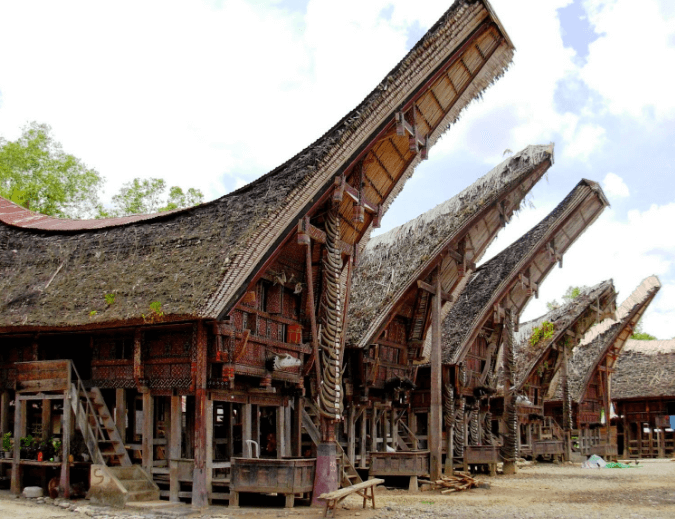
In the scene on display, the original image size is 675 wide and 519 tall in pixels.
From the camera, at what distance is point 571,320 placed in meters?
30.8

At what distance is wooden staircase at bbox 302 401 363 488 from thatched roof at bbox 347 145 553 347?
291 centimetres

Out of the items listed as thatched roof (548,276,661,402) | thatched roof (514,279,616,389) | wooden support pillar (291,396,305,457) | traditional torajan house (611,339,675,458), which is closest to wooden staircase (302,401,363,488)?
wooden support pillar (291,396,305,457)

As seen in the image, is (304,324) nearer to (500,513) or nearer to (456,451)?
(500,513)

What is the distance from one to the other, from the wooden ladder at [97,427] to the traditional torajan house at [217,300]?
0.10 ft

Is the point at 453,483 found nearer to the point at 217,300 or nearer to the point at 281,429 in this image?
the point at 281,429

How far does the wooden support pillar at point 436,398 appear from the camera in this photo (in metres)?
19.4

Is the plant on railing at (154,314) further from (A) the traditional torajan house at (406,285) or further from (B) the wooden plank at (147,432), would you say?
(A) the traditional torajan house at (406,285)

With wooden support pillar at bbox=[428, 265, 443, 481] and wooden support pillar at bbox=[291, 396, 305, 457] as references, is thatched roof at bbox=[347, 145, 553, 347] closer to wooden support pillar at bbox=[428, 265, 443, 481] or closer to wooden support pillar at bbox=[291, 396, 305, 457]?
wooden support pillar at bbox=[428, 265, 443, 481]

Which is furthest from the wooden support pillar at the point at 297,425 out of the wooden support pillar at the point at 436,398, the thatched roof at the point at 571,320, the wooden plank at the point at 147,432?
the thatched roof at the point at 571,320

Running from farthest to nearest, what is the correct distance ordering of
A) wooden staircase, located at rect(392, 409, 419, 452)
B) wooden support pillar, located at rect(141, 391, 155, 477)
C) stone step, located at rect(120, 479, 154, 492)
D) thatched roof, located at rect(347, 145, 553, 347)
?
wooden staircase, located at rect(392, 409, 419, 452) < thatched roof, located at rect(347, 145, 553, 347) < wooden support pillar, located at rect(141, 391, 155, 477) < stone step, located at rect(120, 479, 154, 492)

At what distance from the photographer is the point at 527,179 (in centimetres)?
2145

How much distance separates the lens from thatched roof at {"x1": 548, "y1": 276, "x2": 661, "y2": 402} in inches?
1417

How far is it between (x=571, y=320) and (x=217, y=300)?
833 inches

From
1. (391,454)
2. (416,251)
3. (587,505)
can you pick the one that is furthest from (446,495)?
(416,251)
